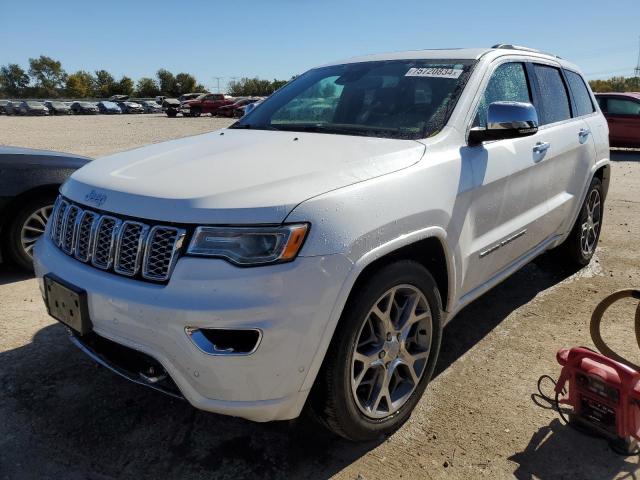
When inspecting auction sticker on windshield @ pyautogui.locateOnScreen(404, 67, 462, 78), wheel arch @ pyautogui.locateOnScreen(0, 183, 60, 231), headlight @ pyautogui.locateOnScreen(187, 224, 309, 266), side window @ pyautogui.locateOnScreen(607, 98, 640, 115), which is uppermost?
auction sticker on windshield @ pyautogui.locateOnScreen(404, 67, 462, 78)

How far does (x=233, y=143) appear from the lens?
9.41 feet

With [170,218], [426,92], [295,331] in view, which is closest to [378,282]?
[295,331]

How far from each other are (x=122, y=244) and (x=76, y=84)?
107521 millimetres

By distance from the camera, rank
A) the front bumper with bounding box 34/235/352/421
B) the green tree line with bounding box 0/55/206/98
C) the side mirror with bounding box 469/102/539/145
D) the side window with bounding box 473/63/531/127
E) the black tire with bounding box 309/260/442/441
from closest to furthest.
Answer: the front bumper with bounding box 34/235/352/421, the black tire with bounding box 309/260/442/441, the side mirror with bounding box 469/102/539/145, the side window with bounding box 473/63/531/127, the green tree line with bounding box 0/55/206/98

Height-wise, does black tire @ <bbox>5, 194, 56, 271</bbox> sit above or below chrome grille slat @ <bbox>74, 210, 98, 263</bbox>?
below

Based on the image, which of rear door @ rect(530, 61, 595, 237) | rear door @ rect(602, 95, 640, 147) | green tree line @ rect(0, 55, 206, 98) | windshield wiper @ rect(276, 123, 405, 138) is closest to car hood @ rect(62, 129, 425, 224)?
windshield wiper @ rect(276, 123, 405, 138)

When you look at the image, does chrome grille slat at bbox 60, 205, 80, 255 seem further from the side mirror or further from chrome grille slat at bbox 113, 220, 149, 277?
the side mirror

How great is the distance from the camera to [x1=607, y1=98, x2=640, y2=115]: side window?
42.8ft

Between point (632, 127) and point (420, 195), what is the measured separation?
1311cm

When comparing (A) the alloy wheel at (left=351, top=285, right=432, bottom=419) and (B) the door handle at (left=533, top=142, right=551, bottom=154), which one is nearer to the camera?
(A) the alloy wheel at (left=351, top=285, right=432, bottom=419)

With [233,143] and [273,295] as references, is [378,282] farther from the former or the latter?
[233,143]

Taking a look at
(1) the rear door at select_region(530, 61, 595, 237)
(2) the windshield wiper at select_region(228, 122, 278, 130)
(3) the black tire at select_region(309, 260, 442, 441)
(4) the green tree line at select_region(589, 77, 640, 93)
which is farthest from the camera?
(4) the green tree line at select_region(589, 77, 640, 93)

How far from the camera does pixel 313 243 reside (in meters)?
1.95

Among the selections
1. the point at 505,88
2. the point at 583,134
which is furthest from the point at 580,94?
the point at 505,88
